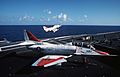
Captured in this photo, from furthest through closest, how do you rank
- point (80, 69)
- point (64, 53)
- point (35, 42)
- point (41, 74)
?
point (35, 42), point (64, 53), point (80, 69), point (41, 74)

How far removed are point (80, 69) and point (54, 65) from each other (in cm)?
629

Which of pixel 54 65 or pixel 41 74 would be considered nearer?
pixel 41 74

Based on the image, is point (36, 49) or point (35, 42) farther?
point (35, 42)

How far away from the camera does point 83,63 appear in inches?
1634

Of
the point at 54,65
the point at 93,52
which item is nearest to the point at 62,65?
the point at 54,65

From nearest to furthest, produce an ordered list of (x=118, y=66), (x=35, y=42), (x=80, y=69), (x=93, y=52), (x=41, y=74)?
1. (x=41, y=74)
2. (x=80, y=69)
3. (x=118, y=66)
4. (x=93, y=52)
5. (x=35, y=42)

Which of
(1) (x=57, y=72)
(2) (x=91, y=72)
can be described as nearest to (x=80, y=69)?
(2) (x=91, y=72)

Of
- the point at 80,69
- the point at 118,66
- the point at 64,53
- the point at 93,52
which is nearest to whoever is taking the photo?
the point at 80,69

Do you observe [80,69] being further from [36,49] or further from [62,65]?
[36,49]

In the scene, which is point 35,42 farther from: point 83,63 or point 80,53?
point 83,63

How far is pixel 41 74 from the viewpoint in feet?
107

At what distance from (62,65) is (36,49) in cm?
1648

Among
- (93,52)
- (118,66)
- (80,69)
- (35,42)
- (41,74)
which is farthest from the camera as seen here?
(35,42)

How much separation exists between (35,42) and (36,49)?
21.3 feet
